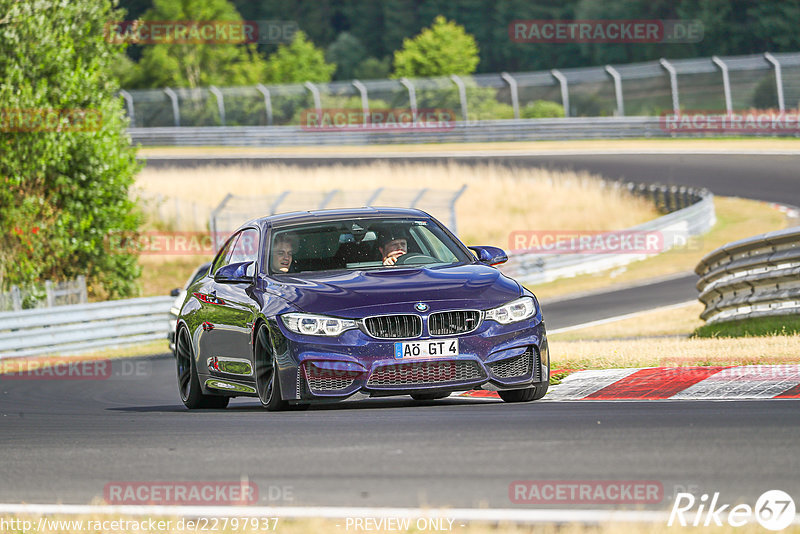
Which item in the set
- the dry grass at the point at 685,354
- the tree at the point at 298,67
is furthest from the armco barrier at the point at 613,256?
the tree at the point at 298,67

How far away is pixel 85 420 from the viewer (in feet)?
33.0

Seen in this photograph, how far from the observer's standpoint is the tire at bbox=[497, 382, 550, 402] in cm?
954

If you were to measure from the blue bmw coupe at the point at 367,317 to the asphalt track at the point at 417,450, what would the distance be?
0.79ft

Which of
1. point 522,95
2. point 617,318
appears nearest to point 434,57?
point 522,95

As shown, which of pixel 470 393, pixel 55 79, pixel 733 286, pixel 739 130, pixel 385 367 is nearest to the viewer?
pixel 385 367

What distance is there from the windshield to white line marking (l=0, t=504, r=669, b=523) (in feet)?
13.7

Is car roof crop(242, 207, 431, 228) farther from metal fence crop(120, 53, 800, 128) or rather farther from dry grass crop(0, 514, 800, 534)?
metal fence crop(120, 53, 800, 128)

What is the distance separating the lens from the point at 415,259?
1012cm

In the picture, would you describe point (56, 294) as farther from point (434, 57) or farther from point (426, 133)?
point (434, 57)

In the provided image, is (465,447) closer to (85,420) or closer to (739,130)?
(85,420)

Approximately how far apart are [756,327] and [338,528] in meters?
10.9

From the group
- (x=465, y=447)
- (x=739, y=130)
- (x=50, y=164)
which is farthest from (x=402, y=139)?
(x=465, y=447)

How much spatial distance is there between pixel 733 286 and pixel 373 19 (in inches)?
3532

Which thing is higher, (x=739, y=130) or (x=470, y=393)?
(x=470, y=393)
